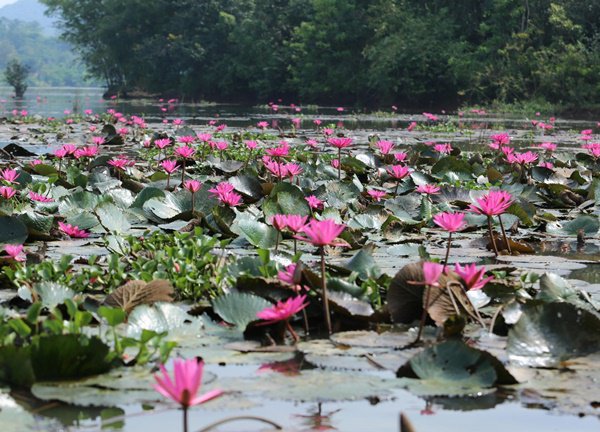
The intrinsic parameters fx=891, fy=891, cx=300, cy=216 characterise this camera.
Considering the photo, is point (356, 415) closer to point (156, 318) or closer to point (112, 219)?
point (156, 318)

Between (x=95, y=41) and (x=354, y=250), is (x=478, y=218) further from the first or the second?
(x=95, y=41)

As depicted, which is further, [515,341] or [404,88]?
[404,88]

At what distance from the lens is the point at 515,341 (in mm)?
2074

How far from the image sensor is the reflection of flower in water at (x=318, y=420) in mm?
1627

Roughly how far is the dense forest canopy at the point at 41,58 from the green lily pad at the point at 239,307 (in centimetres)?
13671

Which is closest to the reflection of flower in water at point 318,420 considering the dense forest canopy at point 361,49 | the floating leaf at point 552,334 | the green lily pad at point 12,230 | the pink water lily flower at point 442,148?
the floating leaf at point 552,334

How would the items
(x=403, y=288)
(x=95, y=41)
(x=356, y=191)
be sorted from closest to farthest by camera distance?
1. (x=403, y=288)
2. (x=356, y=191)
3. (x=95, y=41)

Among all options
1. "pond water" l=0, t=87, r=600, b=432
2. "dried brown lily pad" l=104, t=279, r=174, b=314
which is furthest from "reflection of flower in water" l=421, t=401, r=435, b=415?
"dried brown lily pad" l=104, t=279, r=174, b=314

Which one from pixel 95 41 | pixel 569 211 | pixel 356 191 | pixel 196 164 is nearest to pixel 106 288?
pixel 356 191

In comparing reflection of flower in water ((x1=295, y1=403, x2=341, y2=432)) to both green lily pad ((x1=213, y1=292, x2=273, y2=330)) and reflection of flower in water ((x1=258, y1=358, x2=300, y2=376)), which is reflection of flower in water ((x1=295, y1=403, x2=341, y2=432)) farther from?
green lily pad ((x1=213, y1=292, x2=273, y2=330))

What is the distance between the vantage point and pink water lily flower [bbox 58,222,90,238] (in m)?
3.54

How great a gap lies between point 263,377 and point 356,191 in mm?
3099

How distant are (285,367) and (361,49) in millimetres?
33936

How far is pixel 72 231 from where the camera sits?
358cm
